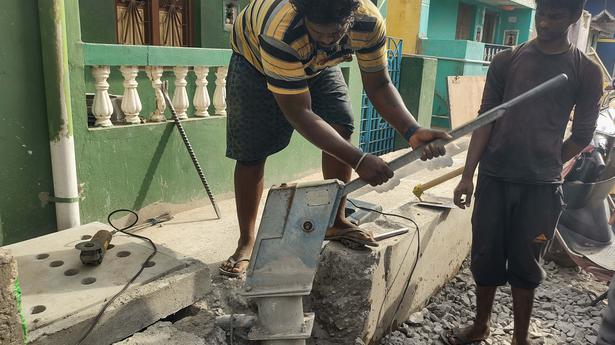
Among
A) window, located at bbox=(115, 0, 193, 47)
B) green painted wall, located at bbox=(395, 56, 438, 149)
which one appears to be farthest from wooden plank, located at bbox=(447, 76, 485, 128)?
window, located at bbox=(115, 0, 193, 47)

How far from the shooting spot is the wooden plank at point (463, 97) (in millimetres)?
6945

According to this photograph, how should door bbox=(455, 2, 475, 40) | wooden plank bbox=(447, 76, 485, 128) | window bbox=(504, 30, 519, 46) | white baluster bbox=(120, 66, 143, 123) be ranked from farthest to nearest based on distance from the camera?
1. window bbox=(504, 30, 519, 46)
2. door bbox=(455, 2, 475, 40)
3. wooden plank bbox=(447, 76, 485, 128)
4. white baluster bbox=(120, 66, 143, 123)

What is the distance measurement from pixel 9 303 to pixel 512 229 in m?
2.34

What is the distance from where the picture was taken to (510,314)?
3.65 m

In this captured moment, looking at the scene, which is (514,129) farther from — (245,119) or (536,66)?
(245,119)

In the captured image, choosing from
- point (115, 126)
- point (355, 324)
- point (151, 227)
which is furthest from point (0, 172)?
point (355, 324)

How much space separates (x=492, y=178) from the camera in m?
2.71

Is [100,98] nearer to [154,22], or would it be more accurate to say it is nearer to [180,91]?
[180,91]

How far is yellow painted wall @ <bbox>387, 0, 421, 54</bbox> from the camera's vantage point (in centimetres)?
1243

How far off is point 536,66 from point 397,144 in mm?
5585

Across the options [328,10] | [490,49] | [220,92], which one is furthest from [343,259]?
[490,49]

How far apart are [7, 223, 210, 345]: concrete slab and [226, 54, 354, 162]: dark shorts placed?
64cm

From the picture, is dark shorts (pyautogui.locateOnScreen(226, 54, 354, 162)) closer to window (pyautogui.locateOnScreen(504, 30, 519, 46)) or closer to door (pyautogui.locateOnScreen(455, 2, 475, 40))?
door (pyautogui.locateOnScreen(455, 2, 475, 40))

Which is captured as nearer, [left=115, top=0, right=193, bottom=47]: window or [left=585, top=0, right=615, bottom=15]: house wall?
[left=115, top=0, right=193, bottom=47]: window
